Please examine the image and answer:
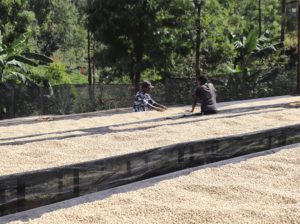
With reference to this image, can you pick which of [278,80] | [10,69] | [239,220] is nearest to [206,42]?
[278,80]

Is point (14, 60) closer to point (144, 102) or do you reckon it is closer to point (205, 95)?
point (144, 102)

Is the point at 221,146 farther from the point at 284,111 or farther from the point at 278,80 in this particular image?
the point at 278,80

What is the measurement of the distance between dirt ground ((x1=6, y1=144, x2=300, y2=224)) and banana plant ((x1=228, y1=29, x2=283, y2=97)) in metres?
15.5

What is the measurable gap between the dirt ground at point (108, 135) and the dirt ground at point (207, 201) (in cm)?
143

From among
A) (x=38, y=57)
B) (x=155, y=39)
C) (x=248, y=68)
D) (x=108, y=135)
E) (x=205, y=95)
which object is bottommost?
(x=108, y=135)

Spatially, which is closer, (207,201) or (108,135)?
Result: (207,201)

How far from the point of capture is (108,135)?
7688 mm

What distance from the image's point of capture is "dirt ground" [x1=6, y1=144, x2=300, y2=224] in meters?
3.81

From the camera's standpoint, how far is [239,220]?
12.3 ft

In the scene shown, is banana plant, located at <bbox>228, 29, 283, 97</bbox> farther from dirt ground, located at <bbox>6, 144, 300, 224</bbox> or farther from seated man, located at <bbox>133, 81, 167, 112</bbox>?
dirt ground, located at <bbox>6, 144, 300, 224</bbox>

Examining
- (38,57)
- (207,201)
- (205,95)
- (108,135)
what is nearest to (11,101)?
(38,57)

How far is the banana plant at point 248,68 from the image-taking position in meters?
20.9

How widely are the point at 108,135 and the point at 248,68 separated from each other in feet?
52.1

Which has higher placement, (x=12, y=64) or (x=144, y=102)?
(x=12, y=64)
